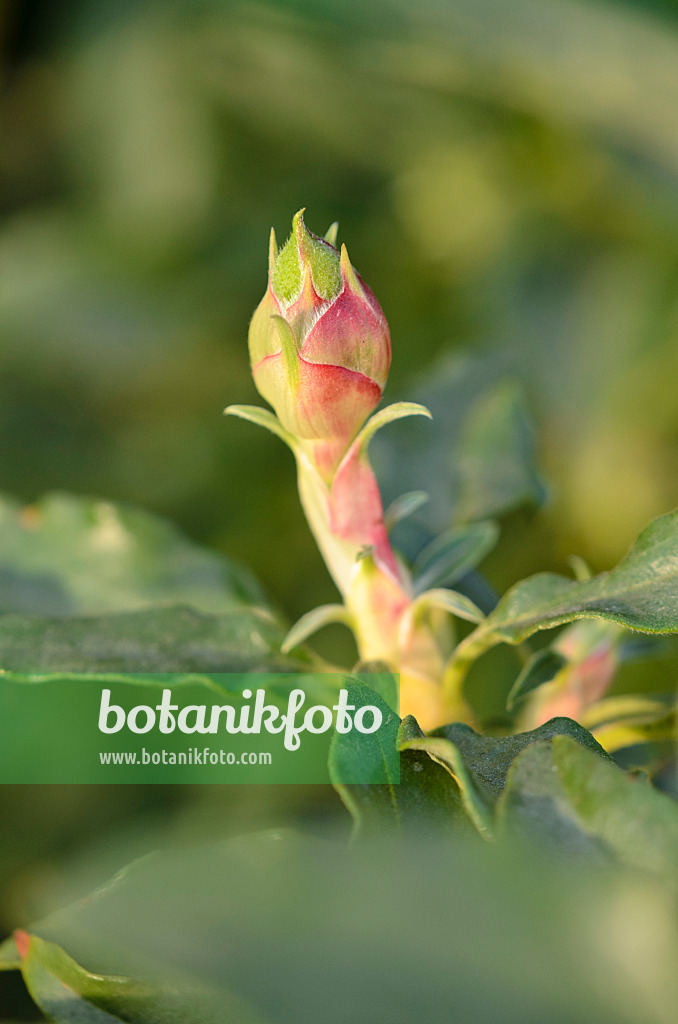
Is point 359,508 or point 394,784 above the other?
point 359,508

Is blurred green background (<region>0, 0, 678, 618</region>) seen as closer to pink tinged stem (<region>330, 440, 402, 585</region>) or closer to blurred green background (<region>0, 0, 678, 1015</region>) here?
blurred green background (<region>0, 0, 678, 1015</region>)

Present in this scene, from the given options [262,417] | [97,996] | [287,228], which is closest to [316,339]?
[262,417]

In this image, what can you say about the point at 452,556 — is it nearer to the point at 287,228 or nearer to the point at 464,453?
the point at 464,453

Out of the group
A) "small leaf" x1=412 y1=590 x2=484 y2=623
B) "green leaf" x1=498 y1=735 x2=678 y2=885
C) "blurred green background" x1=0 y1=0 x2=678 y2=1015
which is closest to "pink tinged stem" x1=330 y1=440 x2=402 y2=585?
"small leaf" x1=412 y1=590 x2=484 y2=623

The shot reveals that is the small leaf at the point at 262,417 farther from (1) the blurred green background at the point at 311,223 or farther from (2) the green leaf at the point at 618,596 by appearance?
(1) the blurred green background at the point at 311,223

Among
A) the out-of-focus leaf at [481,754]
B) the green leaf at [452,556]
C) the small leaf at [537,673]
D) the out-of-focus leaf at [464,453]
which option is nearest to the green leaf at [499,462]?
the out-of-focus leaf at [464,453]

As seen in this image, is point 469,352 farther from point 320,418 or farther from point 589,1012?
point 589,1012
